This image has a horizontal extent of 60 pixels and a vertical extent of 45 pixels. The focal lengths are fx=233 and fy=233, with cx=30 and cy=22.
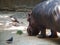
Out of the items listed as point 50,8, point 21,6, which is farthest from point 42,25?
point 21,6

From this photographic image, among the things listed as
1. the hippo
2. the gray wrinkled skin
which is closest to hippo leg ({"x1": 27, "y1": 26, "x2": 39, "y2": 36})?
the hippo

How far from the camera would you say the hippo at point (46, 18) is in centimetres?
425

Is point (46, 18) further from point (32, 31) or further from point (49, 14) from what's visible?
point (32, 31)

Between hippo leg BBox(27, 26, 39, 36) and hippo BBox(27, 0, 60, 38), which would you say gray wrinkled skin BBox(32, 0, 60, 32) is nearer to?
hippo BBox(27, 0, 60, 38)

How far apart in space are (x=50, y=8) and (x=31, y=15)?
0.95m

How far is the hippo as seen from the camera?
4246 millimetres

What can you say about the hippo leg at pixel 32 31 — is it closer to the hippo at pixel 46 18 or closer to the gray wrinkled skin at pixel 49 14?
the hippo at pixel 46 18

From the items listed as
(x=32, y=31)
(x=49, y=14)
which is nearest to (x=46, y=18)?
(x=49, y=14)

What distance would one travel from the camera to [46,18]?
468cm

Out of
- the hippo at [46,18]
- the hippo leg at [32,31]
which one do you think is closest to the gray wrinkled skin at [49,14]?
the hippo at [46,18]

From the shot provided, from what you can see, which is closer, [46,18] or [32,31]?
[46,18]

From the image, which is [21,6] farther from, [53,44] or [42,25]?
[53,44]

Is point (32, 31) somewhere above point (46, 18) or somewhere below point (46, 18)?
below

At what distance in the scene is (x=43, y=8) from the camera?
4922mm
